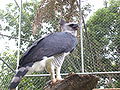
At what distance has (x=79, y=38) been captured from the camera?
288 cm

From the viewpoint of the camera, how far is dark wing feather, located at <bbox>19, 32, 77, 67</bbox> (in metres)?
1.21

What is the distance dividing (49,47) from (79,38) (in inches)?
61.9

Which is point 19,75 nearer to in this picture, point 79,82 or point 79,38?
point 79,82

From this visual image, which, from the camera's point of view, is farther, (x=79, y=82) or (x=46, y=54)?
(x=46, y=54)

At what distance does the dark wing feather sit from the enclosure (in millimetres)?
1283

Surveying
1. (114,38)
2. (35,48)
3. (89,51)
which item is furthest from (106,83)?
(35,48)

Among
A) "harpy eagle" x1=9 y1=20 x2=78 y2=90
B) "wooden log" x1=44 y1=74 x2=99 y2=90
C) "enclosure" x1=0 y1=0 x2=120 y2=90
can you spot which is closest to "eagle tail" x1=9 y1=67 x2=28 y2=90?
"harpy eagle" x1=9 y1=20 x2=78 y2=90

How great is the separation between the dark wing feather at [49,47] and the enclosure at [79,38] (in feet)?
4.21

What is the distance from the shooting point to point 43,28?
312 cm

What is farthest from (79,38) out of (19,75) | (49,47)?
(19,75)

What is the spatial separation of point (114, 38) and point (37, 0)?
4.99 ft

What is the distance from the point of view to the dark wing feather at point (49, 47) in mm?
1211

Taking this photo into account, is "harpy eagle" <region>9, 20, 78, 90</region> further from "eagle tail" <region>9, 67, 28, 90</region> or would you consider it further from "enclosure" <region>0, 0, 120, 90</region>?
"enclosure" <region>0, 0, 120, 90</region>

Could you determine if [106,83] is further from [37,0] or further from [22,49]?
[37,0]
